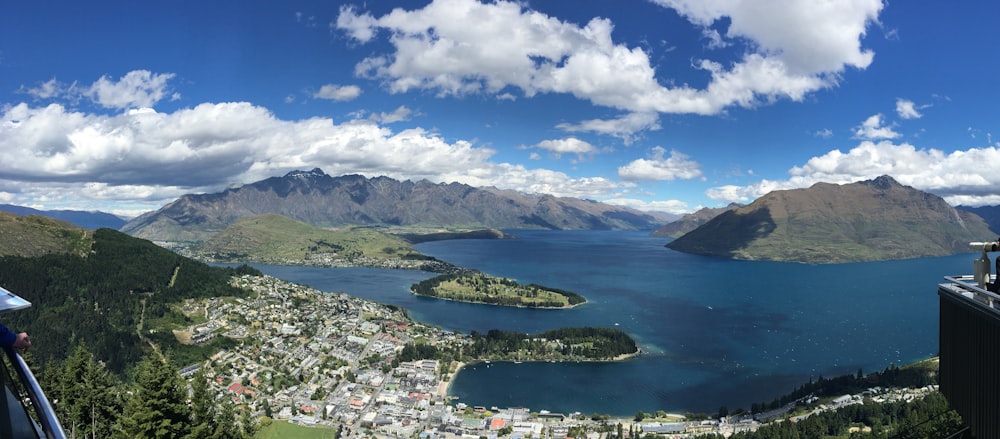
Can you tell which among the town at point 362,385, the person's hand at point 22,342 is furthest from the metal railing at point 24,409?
the town at point 362,385

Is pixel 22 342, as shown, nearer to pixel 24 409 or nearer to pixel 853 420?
pixel 24 409

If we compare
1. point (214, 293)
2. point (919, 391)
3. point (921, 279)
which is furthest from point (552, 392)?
point (921, 279)

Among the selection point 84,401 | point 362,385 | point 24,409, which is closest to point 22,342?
point 24,409

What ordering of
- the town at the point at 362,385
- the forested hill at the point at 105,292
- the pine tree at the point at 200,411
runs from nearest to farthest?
the pine tree at the point at 200,411
the town at the point at 362,385
the forested hill at the point at 105,292

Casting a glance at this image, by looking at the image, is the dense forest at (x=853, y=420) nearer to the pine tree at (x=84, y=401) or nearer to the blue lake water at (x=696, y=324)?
the blue lake water at (x=696, y=324)

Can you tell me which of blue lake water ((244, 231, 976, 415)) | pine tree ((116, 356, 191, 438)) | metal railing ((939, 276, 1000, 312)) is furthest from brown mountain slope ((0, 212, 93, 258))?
metal railing ((939, 276, 1000, 312))
